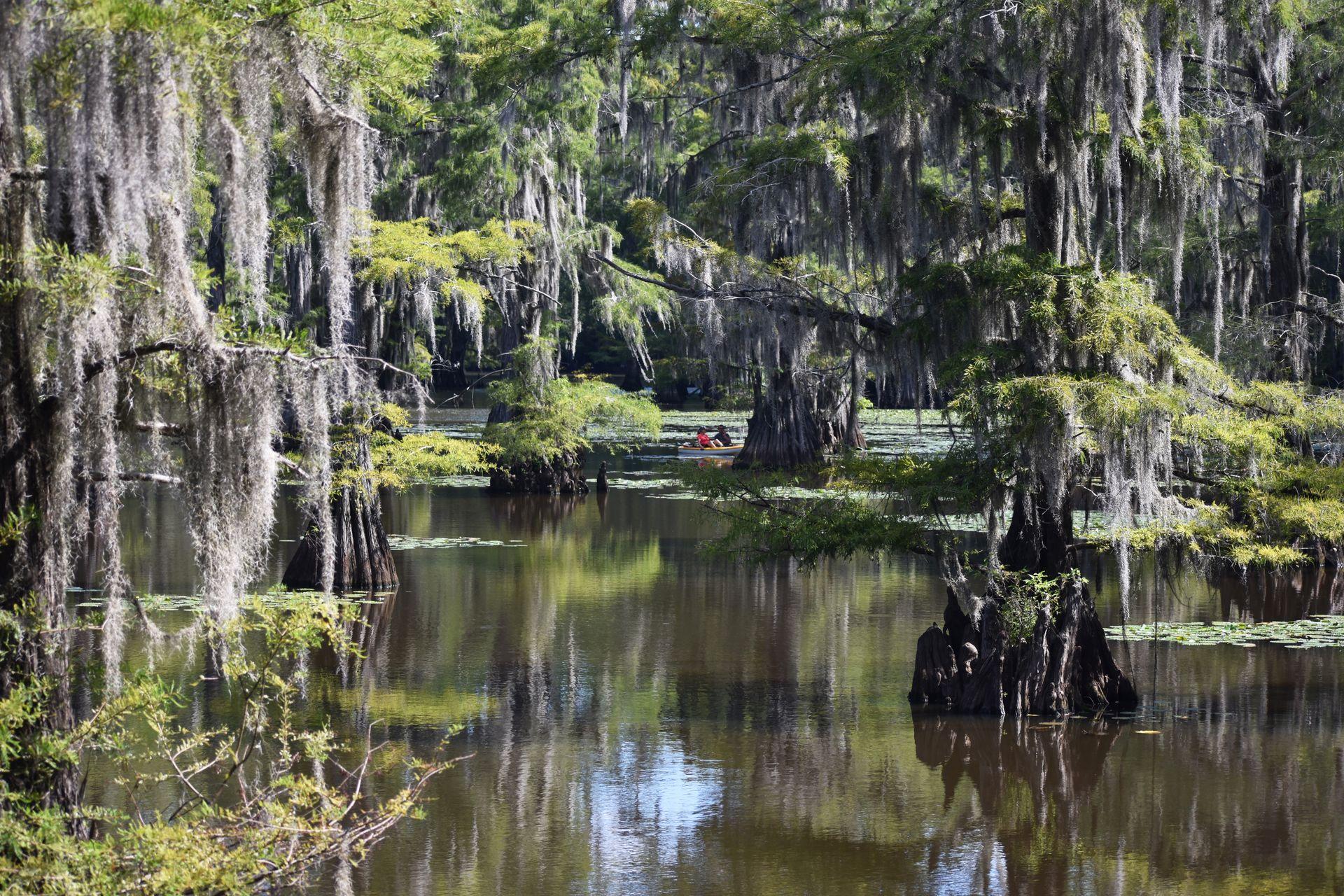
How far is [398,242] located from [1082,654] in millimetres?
8923

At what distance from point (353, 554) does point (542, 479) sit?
10.8m

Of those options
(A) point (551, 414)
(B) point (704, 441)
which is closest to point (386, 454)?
(A) point (551, 414)

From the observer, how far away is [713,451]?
3384 cm

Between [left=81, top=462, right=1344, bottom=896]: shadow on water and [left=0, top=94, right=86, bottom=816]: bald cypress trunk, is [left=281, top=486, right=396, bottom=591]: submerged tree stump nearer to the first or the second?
[left=81, top=462, right=1344, bottom=896]: shadow on water

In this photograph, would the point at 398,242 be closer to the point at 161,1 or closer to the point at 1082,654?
the point at 1082,654

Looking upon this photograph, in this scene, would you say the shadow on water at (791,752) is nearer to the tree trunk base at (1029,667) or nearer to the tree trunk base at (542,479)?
the tree trunk base at (1029,667)

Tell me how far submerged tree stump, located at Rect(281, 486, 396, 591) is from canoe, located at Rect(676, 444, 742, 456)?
1637 centimetres

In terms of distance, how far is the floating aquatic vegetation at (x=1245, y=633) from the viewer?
1402 cm

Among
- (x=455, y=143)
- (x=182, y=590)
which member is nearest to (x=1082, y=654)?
(x=182, y=590)

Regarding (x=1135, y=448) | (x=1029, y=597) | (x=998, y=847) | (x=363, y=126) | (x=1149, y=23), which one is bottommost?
(x=998, y=847)

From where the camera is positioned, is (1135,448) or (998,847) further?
(1135,448)

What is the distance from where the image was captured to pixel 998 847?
8547mm

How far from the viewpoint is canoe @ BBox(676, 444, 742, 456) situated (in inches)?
1313

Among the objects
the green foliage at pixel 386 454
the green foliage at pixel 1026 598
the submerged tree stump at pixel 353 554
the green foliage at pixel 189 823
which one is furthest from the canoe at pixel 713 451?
the green foliage at pixel 189 823
